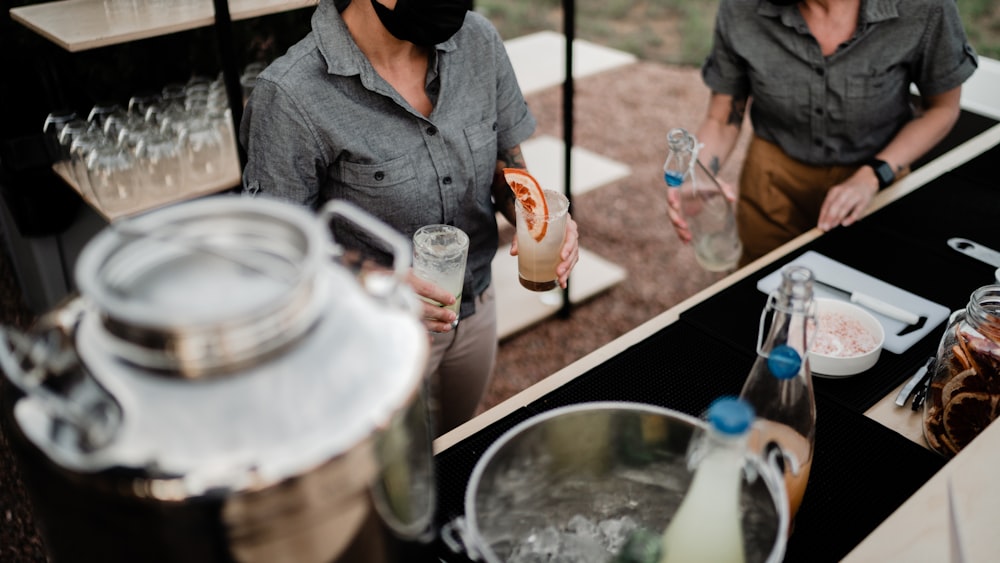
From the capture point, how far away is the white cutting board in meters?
1.42

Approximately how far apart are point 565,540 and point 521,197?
673 millimetres

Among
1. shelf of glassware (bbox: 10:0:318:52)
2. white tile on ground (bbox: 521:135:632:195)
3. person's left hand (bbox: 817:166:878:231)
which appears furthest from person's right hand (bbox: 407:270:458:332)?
white tile on ground (bbox: 521:135:632:195)

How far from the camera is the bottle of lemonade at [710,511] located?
78 centimetres

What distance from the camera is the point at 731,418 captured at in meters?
0.68

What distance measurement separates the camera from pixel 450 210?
162 centimetres

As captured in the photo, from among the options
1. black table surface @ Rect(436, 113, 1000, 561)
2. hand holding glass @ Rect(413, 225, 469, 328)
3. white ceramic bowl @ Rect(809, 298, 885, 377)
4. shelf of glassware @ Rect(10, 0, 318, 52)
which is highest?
shelf of glassware @ Rect(10, 0, 318, 52)

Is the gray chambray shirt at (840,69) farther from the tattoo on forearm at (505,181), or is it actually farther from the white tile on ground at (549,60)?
the white tile on ground at (549,60)

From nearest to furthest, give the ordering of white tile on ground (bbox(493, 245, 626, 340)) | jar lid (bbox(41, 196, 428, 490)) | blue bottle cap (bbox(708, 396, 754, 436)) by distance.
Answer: jar lid (bbox(41, 196, 428, 490)), blue bottle cap (bbox(708, 396, 754, 436)), white tile on ground (bbox(493, 245, 626, 340))

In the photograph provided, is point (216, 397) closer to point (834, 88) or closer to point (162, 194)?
point (834, 88)

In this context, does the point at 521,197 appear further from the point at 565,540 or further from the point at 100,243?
the point at 100,243

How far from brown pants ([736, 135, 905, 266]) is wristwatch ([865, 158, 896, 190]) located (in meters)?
0.17

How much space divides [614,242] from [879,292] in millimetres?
2275

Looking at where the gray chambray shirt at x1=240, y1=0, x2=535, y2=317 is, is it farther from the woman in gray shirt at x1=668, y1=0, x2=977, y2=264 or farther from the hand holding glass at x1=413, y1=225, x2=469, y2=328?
the woman in gray shirt at x1=668, y1=0, x2=977, y2=264

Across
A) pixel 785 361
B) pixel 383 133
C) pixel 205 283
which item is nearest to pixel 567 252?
pixel 383 133
